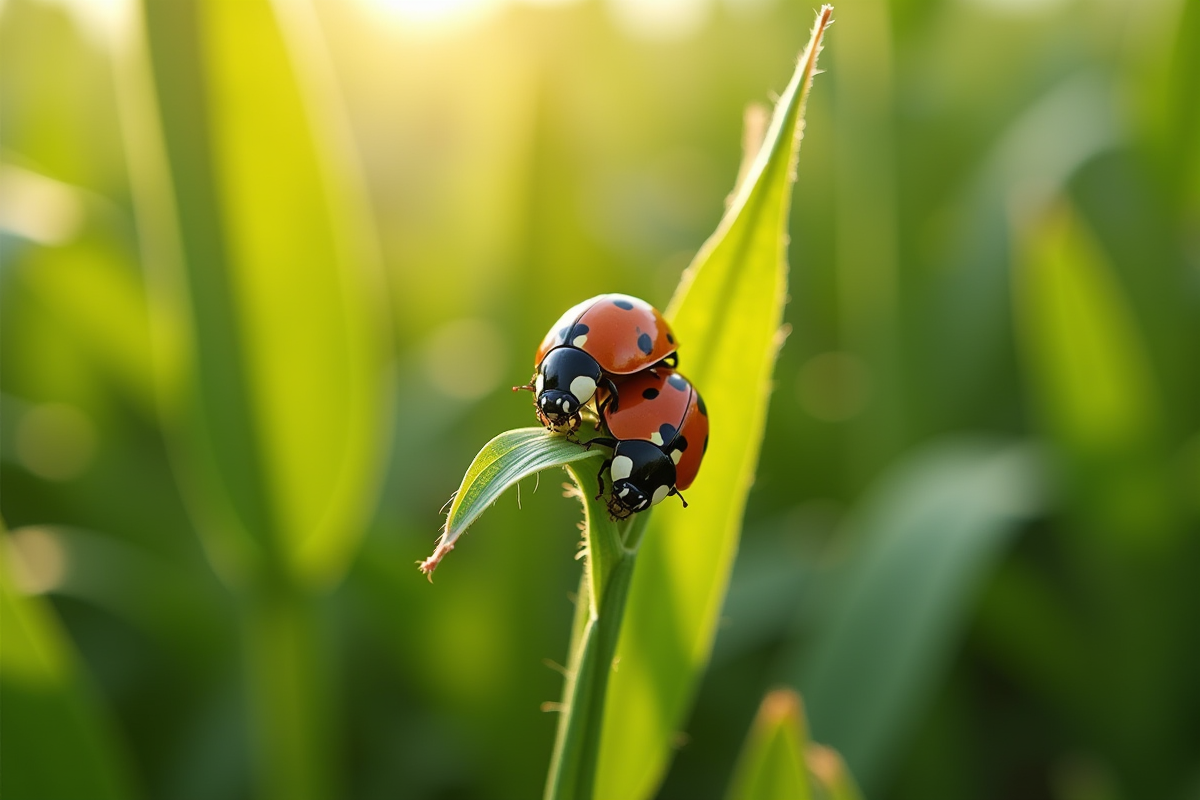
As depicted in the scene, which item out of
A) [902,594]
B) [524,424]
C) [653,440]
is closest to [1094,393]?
[902,594]

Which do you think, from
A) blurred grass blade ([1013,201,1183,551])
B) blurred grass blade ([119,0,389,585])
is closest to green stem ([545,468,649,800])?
blurred grass blade ([119,0,389,585])

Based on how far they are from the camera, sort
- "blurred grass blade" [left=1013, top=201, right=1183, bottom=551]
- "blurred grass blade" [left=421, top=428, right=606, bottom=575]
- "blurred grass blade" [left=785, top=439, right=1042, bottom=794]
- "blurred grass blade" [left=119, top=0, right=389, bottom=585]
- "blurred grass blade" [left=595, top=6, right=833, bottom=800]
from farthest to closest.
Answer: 1. "blurred grass blade" [left=1013, top=201, right=1183, bottom=551]
2. "blurred grass blade" [left=785, top=439, right=1042, bottom=794]
3. "blurred grass blade" [left=119, top=0, right=389, bottom=585]
4. "blurred grass blade" [left=595, top=6, right=833, bottom=800]
5. "blurred grass blade" [left=421, top=428, right=606, bottom=575]

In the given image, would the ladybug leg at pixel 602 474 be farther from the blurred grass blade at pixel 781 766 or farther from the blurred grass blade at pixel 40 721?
the blurred grass blade at pixel 40 721

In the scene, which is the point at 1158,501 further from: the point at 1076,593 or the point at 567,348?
the point at 567,348

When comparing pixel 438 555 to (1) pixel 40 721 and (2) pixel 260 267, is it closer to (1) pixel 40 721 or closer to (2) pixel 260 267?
(1) pixel 40 721

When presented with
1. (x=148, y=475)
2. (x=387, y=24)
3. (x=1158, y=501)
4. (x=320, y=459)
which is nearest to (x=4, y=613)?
(x=320, y=459)

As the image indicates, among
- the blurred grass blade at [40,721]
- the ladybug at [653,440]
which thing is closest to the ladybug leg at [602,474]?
the ladybug at [653,440]

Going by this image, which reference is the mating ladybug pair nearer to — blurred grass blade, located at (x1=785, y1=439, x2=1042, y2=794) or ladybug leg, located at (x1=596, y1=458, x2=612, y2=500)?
ladybug leg, located at (x1=596, y1=458, x2=612, y2=500)
